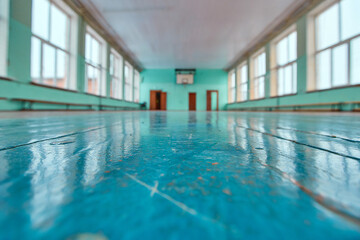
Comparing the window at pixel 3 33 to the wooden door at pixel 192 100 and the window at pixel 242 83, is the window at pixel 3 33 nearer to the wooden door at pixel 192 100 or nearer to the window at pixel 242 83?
the window at pixel 242 83

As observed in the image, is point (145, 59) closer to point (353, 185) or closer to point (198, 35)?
point (198, 35)

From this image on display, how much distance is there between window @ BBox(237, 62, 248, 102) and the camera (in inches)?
426

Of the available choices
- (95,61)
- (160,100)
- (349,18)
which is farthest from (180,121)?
(160,100)

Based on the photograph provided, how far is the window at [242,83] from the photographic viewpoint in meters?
10.8

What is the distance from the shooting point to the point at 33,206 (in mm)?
162

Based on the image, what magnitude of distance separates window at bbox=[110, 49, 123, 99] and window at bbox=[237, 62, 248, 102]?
7.55 m

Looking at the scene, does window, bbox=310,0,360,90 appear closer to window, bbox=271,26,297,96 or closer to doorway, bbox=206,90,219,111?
window, bbox=271,26,297,96

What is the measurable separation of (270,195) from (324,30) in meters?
7.45

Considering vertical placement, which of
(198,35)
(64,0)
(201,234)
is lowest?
(201,234)

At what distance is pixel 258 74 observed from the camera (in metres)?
9.35

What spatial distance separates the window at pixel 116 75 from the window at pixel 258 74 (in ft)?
24.7

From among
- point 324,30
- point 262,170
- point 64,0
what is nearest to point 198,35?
point 324,30

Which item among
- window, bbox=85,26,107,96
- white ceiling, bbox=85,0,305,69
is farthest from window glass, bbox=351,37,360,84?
window, bbox=85,26,107,96

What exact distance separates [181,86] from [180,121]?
41.9ft
